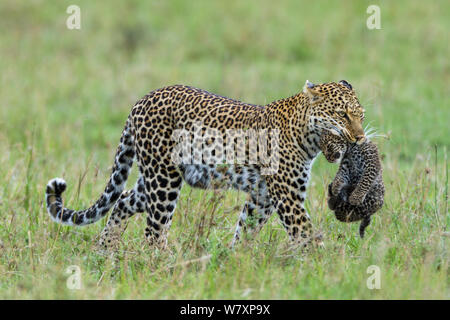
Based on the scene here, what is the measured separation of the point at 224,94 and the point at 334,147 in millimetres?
6919

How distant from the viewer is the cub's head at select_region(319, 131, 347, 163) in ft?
20.4

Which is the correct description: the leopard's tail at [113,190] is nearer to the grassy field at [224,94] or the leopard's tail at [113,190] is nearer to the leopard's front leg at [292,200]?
the grassy field at [224,94]

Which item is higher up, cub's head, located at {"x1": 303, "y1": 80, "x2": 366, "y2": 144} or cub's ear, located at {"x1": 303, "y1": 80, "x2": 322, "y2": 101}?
cub's ear, located at {"x1": 303, "y1": 80, "x2": 322, "y2": 101}

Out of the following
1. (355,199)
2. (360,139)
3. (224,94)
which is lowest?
(355,199)

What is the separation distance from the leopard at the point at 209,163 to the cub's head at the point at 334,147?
11 centimetres

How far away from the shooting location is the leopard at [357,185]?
6.57 metres

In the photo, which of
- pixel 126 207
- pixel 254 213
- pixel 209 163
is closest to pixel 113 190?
pixel 126 207

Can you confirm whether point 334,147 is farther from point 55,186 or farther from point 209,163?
point 55,186

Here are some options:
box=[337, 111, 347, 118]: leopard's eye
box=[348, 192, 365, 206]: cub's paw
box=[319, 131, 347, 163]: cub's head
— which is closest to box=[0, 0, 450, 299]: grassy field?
box=[348, 192, 365, 206]: cub's paw

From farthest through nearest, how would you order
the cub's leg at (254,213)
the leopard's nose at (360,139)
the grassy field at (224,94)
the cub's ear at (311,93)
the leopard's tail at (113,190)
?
the leopard's tail at (113,190) → the cub's leg at (254,213) → the cub's ear at (311,93) → the leopard's nose at (360,139) → the grassy field at (224,94)

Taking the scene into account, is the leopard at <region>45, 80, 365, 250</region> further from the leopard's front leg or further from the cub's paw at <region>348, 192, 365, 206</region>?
the cub's paw at <region>348, 192, 365, 206</region>

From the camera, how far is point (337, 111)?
627cm

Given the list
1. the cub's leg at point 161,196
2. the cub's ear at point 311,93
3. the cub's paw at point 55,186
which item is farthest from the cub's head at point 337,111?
the cub's paw at point 55,186

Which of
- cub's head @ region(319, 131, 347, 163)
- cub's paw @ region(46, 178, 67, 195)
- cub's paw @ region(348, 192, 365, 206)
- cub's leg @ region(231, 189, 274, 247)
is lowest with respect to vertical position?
cub's leg @ region(231, 189, 274, 247)
